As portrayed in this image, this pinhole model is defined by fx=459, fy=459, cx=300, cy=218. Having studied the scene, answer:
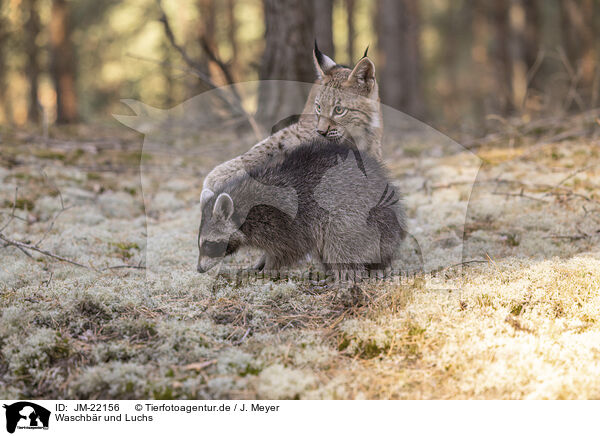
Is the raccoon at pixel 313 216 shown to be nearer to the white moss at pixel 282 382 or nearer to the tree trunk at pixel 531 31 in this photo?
the white moss at pixel 282 382

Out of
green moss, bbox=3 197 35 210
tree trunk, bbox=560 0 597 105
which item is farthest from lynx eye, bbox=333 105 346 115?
tree trunk, bbox=560 0 597 105

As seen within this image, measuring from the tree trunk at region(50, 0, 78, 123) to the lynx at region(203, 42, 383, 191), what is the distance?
31.4 ft

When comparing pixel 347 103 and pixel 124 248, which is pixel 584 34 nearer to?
pixel 347 103

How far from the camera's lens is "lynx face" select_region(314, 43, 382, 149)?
5008 mm

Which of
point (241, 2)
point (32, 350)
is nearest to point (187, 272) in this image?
point (32, 350)

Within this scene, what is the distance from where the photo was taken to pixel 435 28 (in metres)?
30.3

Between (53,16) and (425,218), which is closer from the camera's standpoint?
(425,218)

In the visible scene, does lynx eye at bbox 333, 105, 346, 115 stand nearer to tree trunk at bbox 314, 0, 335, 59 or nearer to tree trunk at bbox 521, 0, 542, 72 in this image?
tree trunk at bbox 314, 0, 335, 59

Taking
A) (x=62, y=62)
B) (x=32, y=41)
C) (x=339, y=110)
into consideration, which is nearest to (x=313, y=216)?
(x=339, y=110)

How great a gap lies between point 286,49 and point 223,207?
14.9 ft

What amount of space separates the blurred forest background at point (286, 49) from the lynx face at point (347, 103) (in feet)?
8.62

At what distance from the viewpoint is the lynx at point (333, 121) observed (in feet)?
16.3
